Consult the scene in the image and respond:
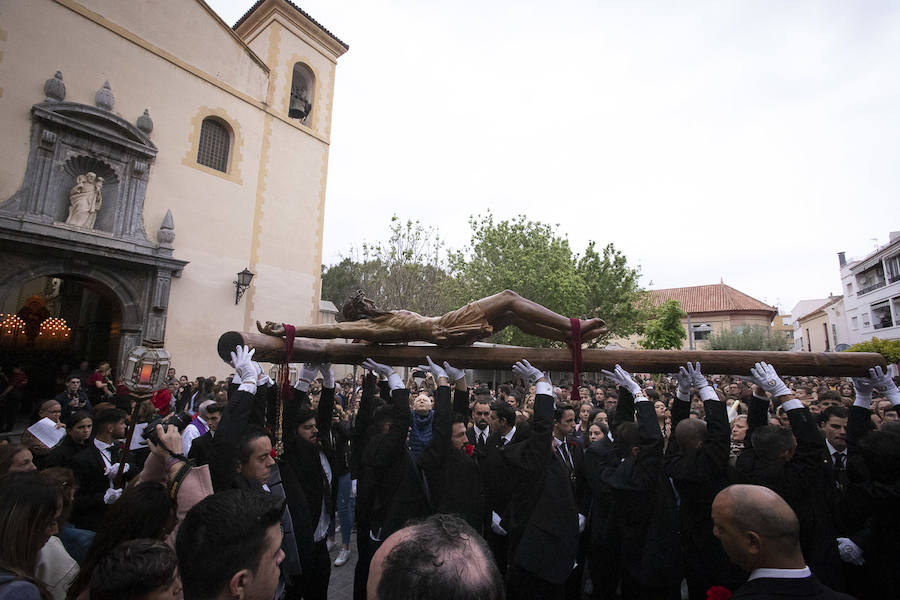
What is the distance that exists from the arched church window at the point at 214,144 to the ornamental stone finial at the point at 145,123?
1.42 m

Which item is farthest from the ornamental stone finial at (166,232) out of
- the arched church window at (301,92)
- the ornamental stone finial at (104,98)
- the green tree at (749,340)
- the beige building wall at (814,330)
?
the beige building wall at (814,330)

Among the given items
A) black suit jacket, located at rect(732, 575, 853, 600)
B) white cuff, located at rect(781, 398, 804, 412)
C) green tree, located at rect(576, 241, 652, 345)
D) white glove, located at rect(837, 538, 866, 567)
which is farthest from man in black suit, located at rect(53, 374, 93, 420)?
green tree, located at rect(576, 241, 652, 345)

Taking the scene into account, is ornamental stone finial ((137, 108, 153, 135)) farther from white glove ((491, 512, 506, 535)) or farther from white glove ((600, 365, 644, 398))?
white glove ((600, 365, 644, 398))

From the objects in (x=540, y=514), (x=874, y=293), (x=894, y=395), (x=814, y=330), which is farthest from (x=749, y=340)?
(x=540, y=514)

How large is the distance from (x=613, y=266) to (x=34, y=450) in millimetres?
24044

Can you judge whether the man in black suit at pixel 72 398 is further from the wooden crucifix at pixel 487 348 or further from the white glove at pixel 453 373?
the white glove at pixel 453 373

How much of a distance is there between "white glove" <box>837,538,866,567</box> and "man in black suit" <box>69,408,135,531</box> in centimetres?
514

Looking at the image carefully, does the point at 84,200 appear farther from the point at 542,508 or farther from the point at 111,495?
the point at 542,508

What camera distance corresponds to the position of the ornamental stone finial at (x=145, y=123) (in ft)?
42.1

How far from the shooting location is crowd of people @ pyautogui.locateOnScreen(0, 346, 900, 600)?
1932 mm

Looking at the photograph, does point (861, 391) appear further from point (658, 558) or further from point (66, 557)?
point (66, 557)

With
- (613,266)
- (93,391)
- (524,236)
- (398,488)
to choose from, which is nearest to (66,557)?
(398,488)

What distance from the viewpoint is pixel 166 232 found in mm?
12898

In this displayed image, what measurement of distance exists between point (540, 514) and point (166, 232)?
13000 mm
